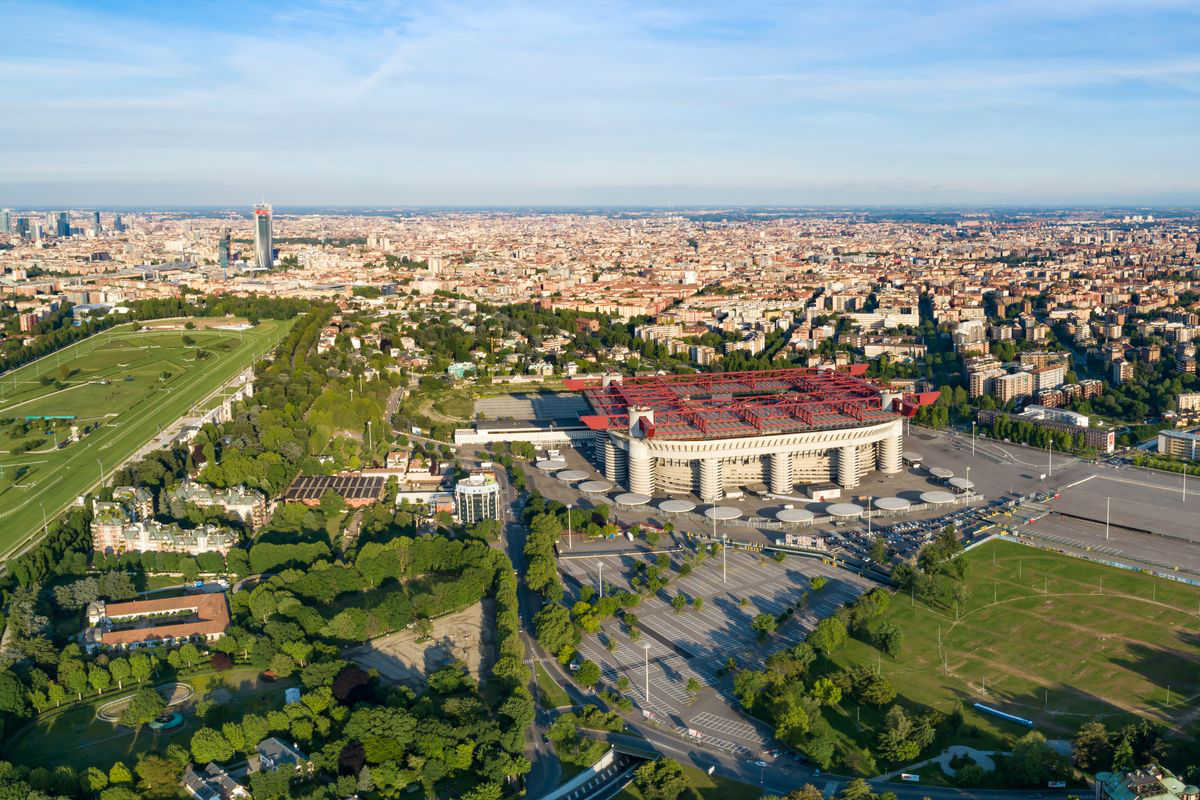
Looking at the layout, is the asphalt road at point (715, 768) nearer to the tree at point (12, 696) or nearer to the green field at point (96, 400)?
the tree at point (12, 696)

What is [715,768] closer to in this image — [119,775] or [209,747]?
[209,747]

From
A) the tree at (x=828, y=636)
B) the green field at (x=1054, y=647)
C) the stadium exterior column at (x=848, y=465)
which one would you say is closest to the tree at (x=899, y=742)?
the green field at (x=1054, y=647)

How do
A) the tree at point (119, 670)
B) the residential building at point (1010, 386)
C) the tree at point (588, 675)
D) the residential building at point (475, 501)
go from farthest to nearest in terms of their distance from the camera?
the residential building at point (1010, 386) → the residential building at point (475, 501) → the tree at point (119, 670) → the tree at point (588, 675)

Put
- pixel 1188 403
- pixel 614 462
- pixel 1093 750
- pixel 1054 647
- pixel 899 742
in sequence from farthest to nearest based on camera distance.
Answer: pixel 1188 403 → pixel 614 462 → pixel 1054 647 → pixel 899 742 → pixel 1093 750

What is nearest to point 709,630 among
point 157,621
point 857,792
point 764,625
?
point 764,625

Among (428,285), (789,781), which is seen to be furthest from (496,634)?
(428,285)

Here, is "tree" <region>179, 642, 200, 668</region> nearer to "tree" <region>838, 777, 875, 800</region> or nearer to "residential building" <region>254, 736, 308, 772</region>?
"residential building" <region>254, 736, 308, 772</region>
